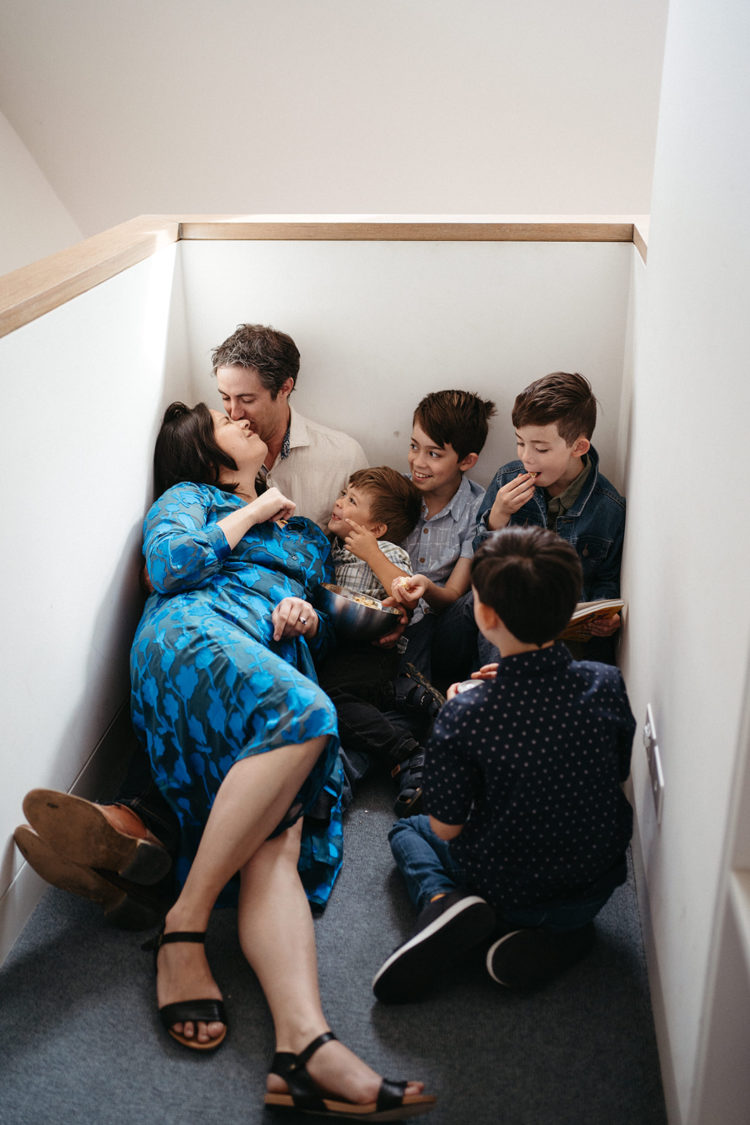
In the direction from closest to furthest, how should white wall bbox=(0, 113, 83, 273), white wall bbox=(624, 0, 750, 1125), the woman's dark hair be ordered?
white wall bbox=(624, 0, 750, 1125)
the woman's dark hair
white wall bbox=(0, 113, 83, 273)

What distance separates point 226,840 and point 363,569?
2.68ft

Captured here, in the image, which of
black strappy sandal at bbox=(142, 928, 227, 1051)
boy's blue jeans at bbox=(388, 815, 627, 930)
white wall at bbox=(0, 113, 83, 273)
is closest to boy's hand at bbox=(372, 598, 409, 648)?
boy's blue jeans at bbox=(388, 815, 627, 930)

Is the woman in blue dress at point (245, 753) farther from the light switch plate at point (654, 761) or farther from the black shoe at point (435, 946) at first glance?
the light switch plate at point (654, 761)

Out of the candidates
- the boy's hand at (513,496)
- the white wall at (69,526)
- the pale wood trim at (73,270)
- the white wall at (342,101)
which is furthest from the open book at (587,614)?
the white wall at (342,101)

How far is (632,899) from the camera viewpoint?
4.97ft

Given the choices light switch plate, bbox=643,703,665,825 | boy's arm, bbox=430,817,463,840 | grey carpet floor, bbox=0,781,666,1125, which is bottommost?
grey carpet floor, bbox=0,781,666,1125

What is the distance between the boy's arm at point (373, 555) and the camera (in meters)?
2.00

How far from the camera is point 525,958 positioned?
4.32ft

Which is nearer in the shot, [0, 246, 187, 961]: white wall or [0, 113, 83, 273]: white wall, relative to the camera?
[0, 246, 187, 961]: white wall

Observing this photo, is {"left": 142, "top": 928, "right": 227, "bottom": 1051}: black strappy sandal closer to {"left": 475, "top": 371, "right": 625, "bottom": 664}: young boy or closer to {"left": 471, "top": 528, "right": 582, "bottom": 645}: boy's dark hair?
{"left": 471, "top": 528, "right": 582, "bottom": 645}: boy's dark hair

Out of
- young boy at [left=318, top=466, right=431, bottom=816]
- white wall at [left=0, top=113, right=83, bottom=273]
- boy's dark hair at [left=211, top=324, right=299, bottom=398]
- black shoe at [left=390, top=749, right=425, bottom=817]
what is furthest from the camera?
white wall at [left=0, top=113, right=83, bottom=273]

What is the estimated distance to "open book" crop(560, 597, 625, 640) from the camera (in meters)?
1.73

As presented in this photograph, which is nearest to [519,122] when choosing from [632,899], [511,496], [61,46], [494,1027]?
[61,46]

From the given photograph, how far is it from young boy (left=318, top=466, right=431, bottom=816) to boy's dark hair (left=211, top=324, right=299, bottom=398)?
293 millimetres
